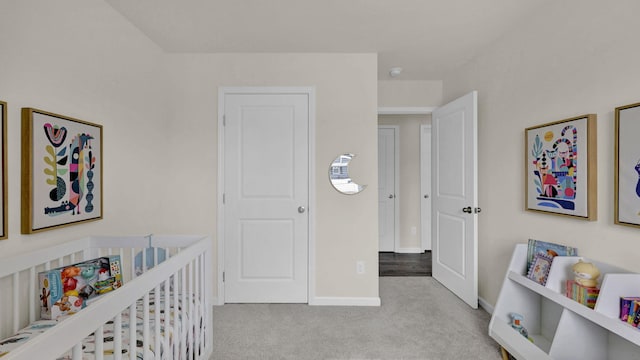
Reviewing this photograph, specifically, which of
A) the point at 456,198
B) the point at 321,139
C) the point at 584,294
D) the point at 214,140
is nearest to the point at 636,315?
the point at 584,294

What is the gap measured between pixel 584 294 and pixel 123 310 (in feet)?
6.70

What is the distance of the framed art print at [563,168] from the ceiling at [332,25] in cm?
85

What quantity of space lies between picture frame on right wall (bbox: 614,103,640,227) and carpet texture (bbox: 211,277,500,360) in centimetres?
116

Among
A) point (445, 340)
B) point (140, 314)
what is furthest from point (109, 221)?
point (445, 340)

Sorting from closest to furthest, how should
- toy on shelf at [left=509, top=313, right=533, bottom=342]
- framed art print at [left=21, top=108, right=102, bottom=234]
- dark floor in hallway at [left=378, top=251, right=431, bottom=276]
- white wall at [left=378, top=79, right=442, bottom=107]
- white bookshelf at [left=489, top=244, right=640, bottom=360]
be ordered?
1. white bookshelf at [left=489, top=244, right=640, bottom=360]
2. framed art print at [left=21, top=108, right=102, bottom=234]
3. toy on shelf at [left=509, top=313, right=533, bottom=342]
4. white wall at [left=378, top=79, right=442, bottom=107]
5. dark floor in hallway at [left=378, top=251, right=431, bottom=276]

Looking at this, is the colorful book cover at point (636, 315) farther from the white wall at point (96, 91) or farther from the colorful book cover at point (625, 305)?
the white wall at point (96, 91)

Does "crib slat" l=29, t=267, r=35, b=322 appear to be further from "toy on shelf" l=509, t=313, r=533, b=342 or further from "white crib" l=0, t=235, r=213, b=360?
"toy on shelf" l=509, t=313, r=533, b=342

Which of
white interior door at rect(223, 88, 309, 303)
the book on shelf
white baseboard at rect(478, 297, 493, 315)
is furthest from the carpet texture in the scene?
the book on shelf

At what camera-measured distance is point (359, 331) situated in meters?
2.38

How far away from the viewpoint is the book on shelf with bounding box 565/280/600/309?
1.53m

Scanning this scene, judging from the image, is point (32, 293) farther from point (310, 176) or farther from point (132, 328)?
point (310, 176)

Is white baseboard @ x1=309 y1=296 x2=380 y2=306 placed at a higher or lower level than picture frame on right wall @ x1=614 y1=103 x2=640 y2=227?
lower

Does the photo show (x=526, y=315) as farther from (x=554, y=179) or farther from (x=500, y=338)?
(x=554, y=179)

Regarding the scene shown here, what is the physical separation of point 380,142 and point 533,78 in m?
2.70
